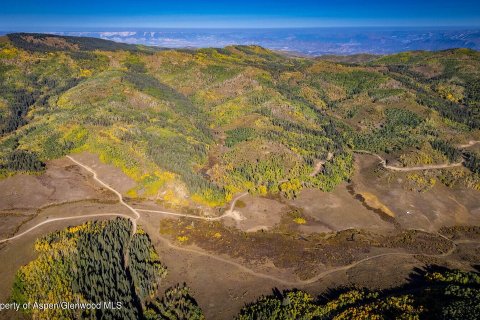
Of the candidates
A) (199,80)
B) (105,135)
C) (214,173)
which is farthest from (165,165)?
(199,80)

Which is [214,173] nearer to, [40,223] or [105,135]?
[105,135]

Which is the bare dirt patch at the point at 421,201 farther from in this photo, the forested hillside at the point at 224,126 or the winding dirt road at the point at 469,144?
the winding dirt road at the point at 469,144

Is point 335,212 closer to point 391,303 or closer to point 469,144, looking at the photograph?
point 391,303

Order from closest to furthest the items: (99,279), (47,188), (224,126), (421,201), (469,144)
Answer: (99,279), (47,188), (421,201), (469,144), (224,126)

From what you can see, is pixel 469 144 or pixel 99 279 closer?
pixel 99 279

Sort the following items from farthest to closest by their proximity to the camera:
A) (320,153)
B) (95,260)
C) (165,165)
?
(320,153) < (165,165) < (95,260)

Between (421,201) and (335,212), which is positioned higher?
(421,201)

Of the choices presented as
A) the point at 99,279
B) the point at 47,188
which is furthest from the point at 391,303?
the point at 47,188

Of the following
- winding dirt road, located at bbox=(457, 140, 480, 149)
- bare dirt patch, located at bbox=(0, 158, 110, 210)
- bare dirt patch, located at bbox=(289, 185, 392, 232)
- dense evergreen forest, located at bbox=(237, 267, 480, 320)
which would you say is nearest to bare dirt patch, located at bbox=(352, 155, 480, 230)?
bare dirt patch, located at bbox=(289, 185, 392, 232)
